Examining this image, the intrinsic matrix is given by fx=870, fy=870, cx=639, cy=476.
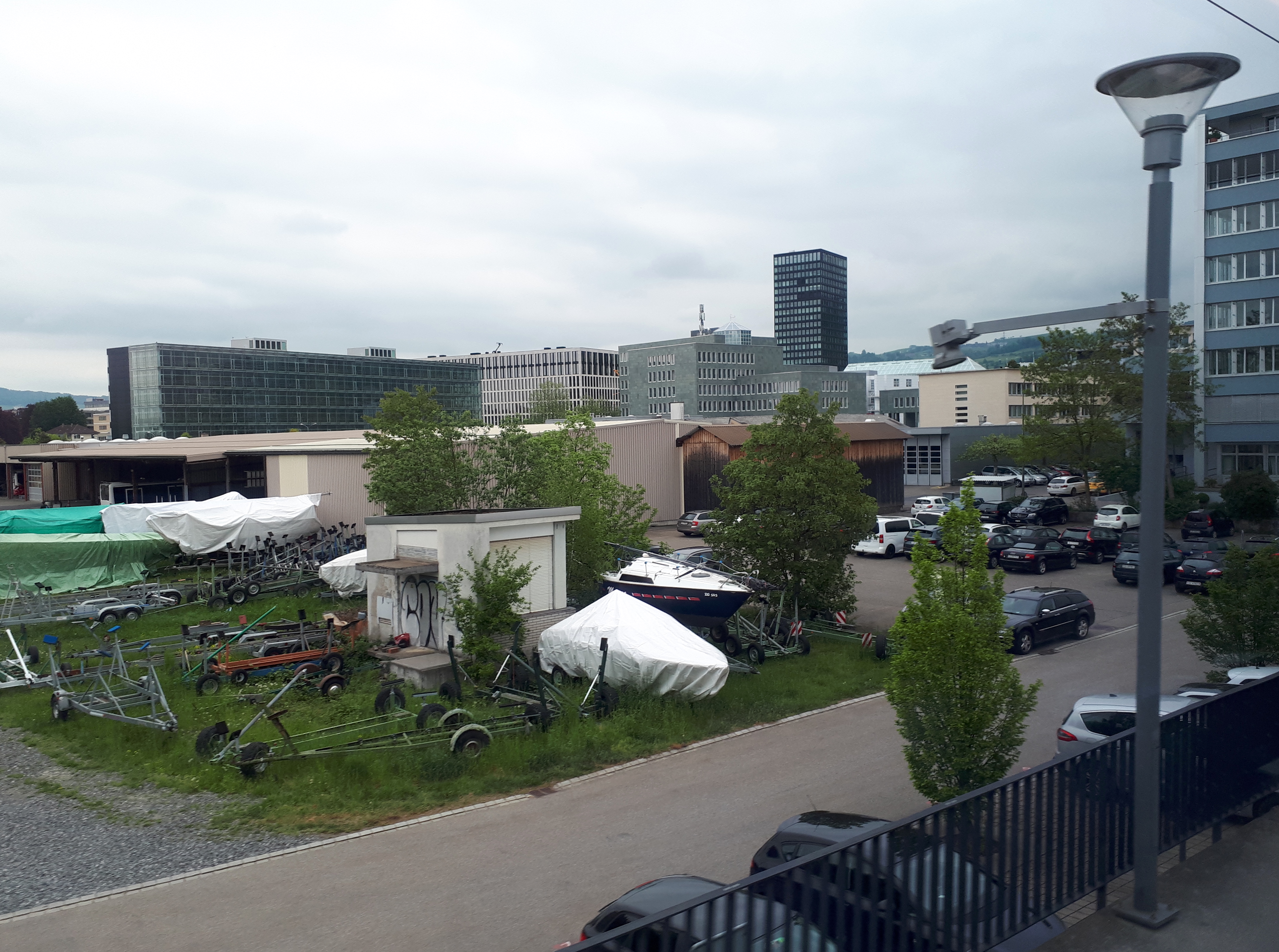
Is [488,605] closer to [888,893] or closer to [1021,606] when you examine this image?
[888,893]

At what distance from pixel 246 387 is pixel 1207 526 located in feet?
407

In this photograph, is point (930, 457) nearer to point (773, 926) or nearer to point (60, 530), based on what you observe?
point (60, 530)

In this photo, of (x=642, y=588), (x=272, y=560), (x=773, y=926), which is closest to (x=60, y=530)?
(x=272, y=560)

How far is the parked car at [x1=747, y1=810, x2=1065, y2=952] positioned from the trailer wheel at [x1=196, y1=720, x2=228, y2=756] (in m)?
9.90

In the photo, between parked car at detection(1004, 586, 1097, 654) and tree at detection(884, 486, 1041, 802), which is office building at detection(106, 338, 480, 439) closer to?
parked car at detection(1004, 586, 1097, 654)

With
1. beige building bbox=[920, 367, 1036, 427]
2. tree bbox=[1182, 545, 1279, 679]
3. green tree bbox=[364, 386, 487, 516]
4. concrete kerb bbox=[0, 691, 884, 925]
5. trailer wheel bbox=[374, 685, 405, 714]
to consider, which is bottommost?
concrete kerb bbox=[0, 691, 884, 925]

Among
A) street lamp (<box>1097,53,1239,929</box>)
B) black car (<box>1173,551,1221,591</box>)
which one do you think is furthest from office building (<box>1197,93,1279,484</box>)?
street lamp (<box>1097,53,1239,929</box>)

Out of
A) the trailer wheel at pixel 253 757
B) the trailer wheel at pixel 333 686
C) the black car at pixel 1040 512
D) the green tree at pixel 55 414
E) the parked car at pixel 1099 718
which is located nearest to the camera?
the parked car at pixel 1099 718

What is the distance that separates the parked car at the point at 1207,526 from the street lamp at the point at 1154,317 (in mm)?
37184

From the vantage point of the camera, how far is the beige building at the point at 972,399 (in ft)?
253

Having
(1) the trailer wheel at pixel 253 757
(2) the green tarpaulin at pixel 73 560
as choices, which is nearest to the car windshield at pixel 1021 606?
(1) the trailer wheel at pixel 253 757

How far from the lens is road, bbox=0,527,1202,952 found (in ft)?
26.5

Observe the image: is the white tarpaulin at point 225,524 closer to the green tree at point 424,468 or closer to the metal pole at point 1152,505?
the green tree at point 424,468

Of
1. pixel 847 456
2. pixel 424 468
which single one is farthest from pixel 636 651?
pixel 847 456
